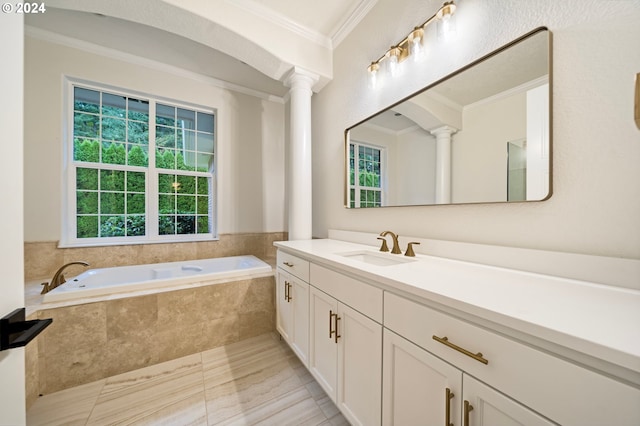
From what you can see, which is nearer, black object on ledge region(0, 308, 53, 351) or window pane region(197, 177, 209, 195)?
black object on ledge region(0, 308, 53, 351)

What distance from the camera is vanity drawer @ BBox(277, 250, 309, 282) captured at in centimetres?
155

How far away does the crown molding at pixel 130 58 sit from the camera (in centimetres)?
220

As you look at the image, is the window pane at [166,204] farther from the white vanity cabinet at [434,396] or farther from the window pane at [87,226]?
the white vanity cabinet at [434,396]

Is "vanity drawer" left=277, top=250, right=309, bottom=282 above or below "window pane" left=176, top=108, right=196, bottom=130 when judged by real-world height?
below

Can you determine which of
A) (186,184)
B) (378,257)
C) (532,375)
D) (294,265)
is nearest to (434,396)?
(532,375)

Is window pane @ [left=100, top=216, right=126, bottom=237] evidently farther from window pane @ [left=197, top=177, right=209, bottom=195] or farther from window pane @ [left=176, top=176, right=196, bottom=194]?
window pane @ [left=197, top=177, right=209, bottom=195]

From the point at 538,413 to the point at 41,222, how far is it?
368 cm

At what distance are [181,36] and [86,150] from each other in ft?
5.35

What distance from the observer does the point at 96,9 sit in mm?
1669

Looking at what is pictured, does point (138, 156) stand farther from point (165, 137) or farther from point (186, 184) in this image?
point (186, 184)

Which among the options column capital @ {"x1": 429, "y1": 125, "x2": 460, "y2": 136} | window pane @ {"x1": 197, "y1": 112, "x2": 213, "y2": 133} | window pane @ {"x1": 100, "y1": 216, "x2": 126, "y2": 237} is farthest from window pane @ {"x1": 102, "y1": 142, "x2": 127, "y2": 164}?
column capital @ {"x1": 429, "y1": 125, "x2": 460, "y2": 136}

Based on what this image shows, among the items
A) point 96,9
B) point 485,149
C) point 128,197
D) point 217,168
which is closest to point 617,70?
point 485,149

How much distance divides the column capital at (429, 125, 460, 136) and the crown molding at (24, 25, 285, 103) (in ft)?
8.93

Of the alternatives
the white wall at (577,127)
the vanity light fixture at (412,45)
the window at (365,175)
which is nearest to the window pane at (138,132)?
the window at (365,175)
